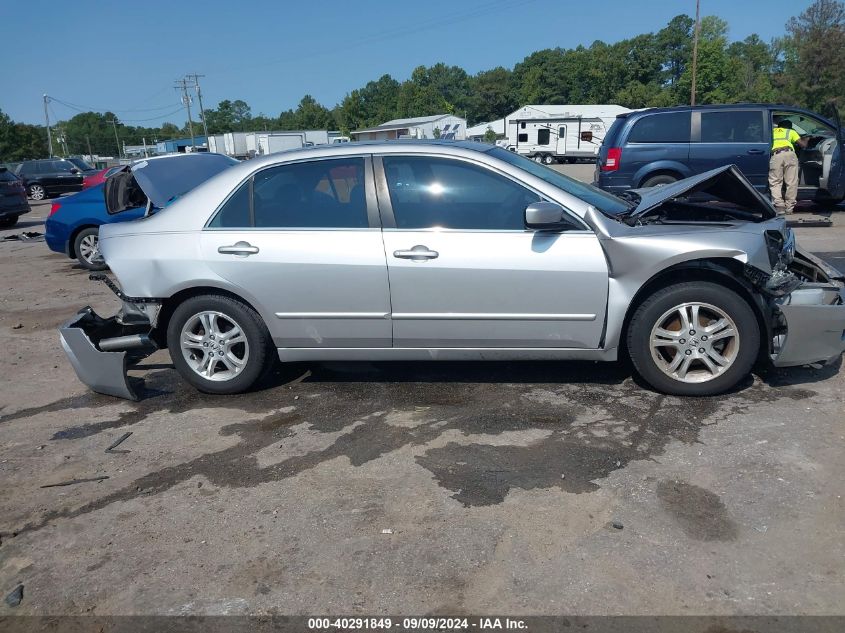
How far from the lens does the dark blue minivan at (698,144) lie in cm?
1091

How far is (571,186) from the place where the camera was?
463 centimetres

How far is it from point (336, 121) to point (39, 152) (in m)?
59.3

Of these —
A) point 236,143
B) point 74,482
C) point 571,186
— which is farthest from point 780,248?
point 236,143

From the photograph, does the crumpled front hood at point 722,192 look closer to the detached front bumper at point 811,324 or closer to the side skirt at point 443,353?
the detached front bumper at point 811,324

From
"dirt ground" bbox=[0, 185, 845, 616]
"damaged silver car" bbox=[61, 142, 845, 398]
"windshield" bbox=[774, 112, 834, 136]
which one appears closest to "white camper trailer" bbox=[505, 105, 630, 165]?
"windshield" bbox=[774, 112, 834, 136]

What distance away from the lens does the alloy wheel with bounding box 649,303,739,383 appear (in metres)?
4.13

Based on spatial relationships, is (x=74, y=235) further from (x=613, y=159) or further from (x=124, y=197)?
(x=613, y=159)

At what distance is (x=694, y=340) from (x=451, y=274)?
1572mm

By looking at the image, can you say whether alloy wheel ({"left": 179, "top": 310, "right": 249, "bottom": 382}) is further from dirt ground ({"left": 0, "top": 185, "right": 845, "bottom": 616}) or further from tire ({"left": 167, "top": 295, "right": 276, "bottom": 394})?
dirt ground ({"left": 0, "top": 185, "right": 845, "bottom": 616})

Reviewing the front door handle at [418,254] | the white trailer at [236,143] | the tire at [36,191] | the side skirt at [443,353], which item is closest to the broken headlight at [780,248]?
the side skirt at [443,353]

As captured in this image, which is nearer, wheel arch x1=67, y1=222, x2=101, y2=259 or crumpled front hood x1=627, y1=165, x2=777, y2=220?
crumpled front hood x1=627, y1=165, x2=777, y2=220

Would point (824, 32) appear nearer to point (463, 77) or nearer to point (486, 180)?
point (486, 180)

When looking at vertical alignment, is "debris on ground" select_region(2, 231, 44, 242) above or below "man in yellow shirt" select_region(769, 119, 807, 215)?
below

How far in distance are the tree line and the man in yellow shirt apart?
40.3m
